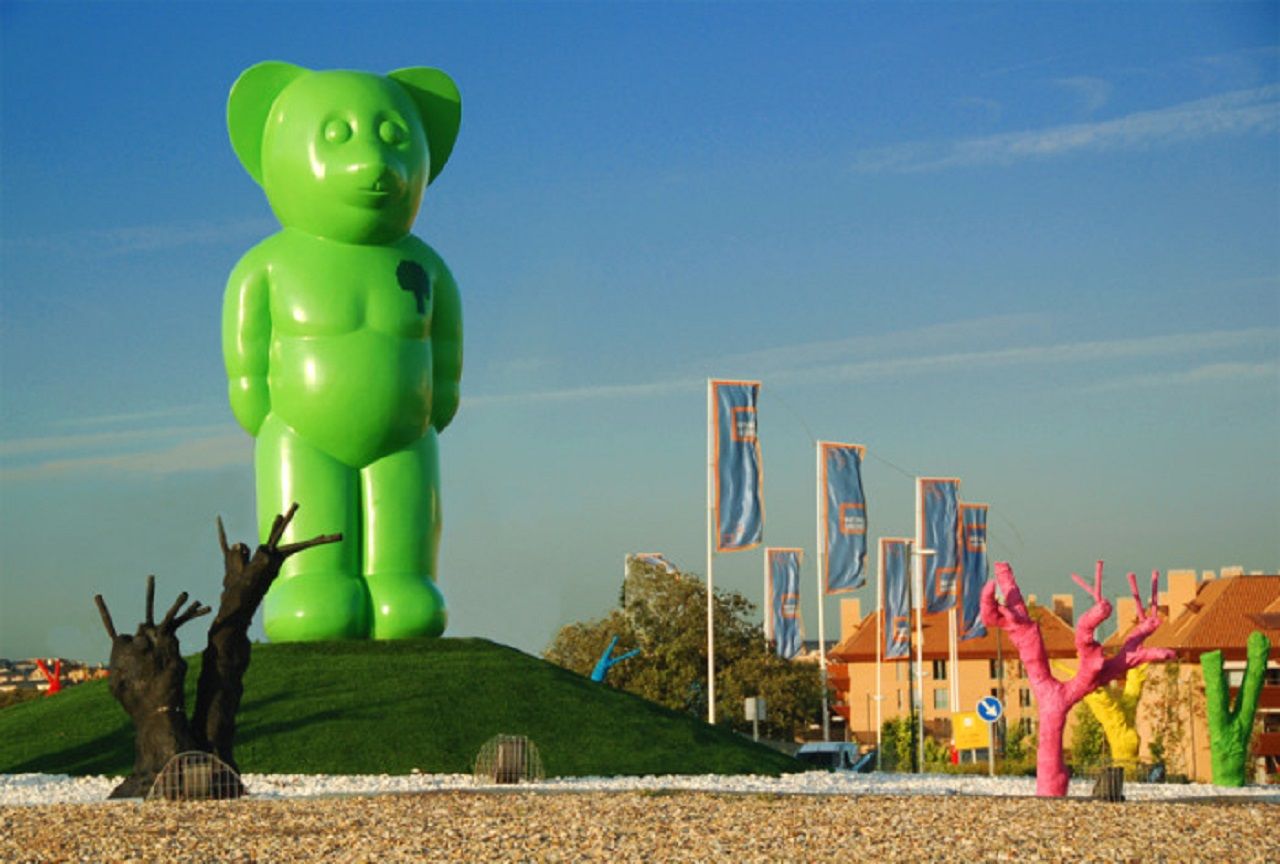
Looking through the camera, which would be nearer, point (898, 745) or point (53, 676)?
point (53, 676)

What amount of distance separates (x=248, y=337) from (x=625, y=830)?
10512 millimetres

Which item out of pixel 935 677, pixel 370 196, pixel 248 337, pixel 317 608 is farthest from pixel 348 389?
pixel 935 677

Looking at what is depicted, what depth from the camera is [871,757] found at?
2806 cm

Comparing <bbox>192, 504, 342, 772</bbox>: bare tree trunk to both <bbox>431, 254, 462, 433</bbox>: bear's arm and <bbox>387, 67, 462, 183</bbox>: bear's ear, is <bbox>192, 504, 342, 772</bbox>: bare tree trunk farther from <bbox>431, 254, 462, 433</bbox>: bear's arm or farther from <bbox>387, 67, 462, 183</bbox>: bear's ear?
Answer: <bbox>387, 67, 462, 183</bbox>: bear's ear

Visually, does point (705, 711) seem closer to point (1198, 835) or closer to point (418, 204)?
point (418, 204)

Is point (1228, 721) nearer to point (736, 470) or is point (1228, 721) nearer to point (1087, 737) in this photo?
point (736, 470)

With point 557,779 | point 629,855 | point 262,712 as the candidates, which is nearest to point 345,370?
point 262,712

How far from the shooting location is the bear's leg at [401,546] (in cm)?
2133

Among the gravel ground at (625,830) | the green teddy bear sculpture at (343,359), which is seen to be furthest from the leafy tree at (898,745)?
the gravel ground at (625,830)

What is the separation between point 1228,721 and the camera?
23859 millimetres

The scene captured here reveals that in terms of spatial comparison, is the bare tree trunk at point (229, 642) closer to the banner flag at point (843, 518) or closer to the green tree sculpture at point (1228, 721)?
the green tree sculpture at point (1228, 721)

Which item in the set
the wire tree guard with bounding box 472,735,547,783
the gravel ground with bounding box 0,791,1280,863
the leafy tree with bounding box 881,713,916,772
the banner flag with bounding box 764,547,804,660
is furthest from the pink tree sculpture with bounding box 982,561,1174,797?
the leafy tree with bounding box 881,713,916,772

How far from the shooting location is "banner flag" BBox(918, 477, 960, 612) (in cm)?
3484

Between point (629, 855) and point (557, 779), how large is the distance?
23.9 ft
